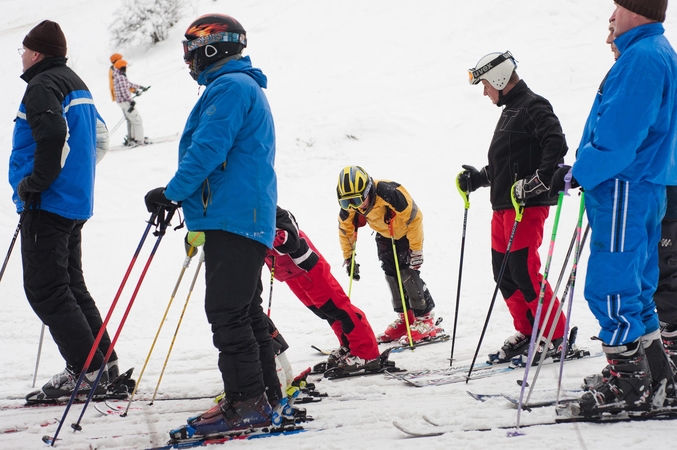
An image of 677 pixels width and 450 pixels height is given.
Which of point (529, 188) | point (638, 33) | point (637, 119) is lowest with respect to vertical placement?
point (529, 188)

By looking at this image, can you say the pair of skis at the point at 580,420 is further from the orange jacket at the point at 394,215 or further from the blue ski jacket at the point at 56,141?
the orange jacket at the point at 394,215

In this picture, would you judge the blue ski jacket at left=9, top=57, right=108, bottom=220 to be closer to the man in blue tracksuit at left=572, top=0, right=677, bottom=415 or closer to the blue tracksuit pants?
the man in blue tracksuit at left=572, top=0, right=677, bottom=415

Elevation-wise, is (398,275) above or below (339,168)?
below

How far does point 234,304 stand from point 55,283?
4.96ft

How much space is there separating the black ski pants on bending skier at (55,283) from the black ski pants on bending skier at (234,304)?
129 centimetres

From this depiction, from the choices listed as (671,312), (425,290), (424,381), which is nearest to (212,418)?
(424,381)

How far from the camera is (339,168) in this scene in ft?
37.3

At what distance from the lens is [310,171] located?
37.4 ft

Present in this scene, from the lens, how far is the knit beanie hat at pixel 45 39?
4113 millimetres

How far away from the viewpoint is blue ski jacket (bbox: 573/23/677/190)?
9.92 ft

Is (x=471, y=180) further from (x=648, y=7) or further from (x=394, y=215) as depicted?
(x=648, y=7)

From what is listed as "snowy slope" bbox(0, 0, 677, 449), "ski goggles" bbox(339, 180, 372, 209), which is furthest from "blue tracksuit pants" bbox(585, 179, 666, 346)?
"ski goggles" bbox(339, 180, 372, 209)

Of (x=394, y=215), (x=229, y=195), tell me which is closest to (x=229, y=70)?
(x=229, y=195)

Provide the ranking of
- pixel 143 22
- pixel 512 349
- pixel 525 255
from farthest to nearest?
pixel 143 22
pixel 512 349
pixel 525 255
